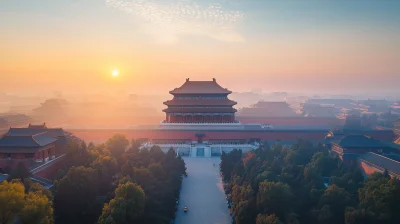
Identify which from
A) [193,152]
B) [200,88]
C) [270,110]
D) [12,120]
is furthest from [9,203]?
[270,110]

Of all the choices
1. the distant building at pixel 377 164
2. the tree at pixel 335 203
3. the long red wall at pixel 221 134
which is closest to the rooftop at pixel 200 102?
the long red wall at pixel 221 134

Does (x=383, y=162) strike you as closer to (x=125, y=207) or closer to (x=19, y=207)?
(x=125, y=207)

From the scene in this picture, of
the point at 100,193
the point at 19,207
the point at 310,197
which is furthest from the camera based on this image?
the point at 100,193

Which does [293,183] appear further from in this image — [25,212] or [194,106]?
[194,106]

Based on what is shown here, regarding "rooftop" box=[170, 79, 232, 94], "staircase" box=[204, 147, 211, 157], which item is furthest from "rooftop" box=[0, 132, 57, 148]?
"rooftop" box=[170, 79, 232, 94]

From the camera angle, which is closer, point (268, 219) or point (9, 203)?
point (9, 203)

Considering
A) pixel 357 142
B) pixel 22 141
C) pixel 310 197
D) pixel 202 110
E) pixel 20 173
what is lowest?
pixel 310 197

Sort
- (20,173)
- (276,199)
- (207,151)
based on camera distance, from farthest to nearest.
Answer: (207,151)
(20,173)
(276,199)

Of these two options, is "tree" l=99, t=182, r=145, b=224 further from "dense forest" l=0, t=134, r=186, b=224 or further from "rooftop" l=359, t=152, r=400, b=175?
"rooftop" l=359, t=152, r=400, b=175
